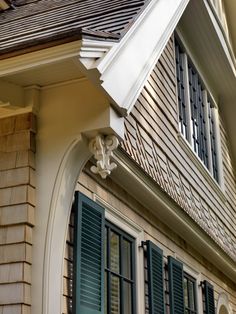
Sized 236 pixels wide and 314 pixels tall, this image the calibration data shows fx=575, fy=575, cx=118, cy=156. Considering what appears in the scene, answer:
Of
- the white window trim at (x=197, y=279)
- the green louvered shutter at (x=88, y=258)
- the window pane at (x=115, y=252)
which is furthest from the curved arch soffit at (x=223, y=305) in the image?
the green louvered shutter at (x=88, y=258)

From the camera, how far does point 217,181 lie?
10.0m

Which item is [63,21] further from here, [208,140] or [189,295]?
[208,140]

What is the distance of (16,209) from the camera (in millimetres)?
3994

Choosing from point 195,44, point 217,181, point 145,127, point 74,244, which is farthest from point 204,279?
point 74,244

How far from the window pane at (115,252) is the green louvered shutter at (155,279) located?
0.63 meters

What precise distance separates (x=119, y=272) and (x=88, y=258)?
2.93ft

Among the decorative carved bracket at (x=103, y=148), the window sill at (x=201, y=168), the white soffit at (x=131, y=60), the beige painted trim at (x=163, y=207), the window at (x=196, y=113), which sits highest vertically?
the window at (x=196, y=113)

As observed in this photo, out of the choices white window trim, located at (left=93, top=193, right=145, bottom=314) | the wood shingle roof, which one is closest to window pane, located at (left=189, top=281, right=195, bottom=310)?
white window trim, located at (left=93, top=193, right=145, bottom=314)

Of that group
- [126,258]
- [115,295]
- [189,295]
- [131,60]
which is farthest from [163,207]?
[131,60]

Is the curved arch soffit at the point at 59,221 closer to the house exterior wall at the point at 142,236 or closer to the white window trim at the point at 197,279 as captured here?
the house exterior wall at the point at 142,236

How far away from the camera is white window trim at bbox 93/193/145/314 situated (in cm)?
525

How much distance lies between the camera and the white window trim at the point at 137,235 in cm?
525

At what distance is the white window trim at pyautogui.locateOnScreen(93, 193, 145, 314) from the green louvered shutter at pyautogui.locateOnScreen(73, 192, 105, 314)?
0.47 meters

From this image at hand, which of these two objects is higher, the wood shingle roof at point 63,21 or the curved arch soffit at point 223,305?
the wood shingle roof at point 63,21
